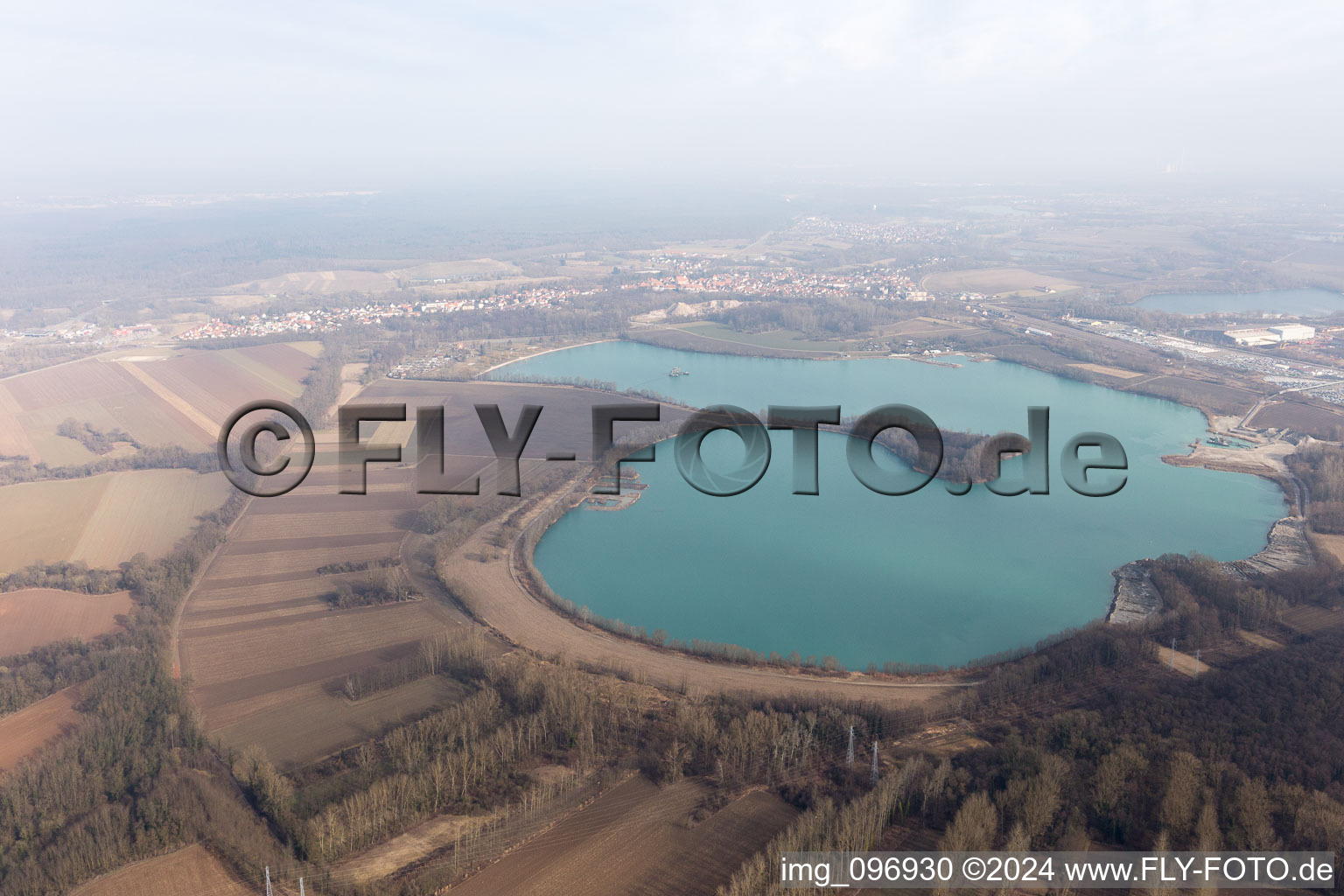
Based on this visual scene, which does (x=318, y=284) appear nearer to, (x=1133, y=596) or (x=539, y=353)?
(x=539, y=353)

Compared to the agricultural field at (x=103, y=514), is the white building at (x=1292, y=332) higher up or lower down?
higher up

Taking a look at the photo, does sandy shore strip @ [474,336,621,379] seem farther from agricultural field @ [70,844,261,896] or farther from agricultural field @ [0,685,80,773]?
agricultural field @ [70,844,261,896]

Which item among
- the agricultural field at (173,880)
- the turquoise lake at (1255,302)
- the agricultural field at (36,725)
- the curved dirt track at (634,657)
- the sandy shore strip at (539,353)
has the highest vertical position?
the turquoise lake at (1255,302)

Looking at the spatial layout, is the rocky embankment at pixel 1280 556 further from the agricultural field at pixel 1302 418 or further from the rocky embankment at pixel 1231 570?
the agricultural field at pixel 1302 418

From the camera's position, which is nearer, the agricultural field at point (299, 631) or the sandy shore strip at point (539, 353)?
the agricultural field at point (299, 631)

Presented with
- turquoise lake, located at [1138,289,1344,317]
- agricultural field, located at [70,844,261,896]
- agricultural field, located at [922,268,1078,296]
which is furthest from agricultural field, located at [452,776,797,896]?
agricultural field, located at [922,268,1078,296]

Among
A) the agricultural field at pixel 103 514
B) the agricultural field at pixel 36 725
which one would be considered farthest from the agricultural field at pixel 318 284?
the agricultural field at pixel 36 725

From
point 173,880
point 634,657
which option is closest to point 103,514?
point 173,880
